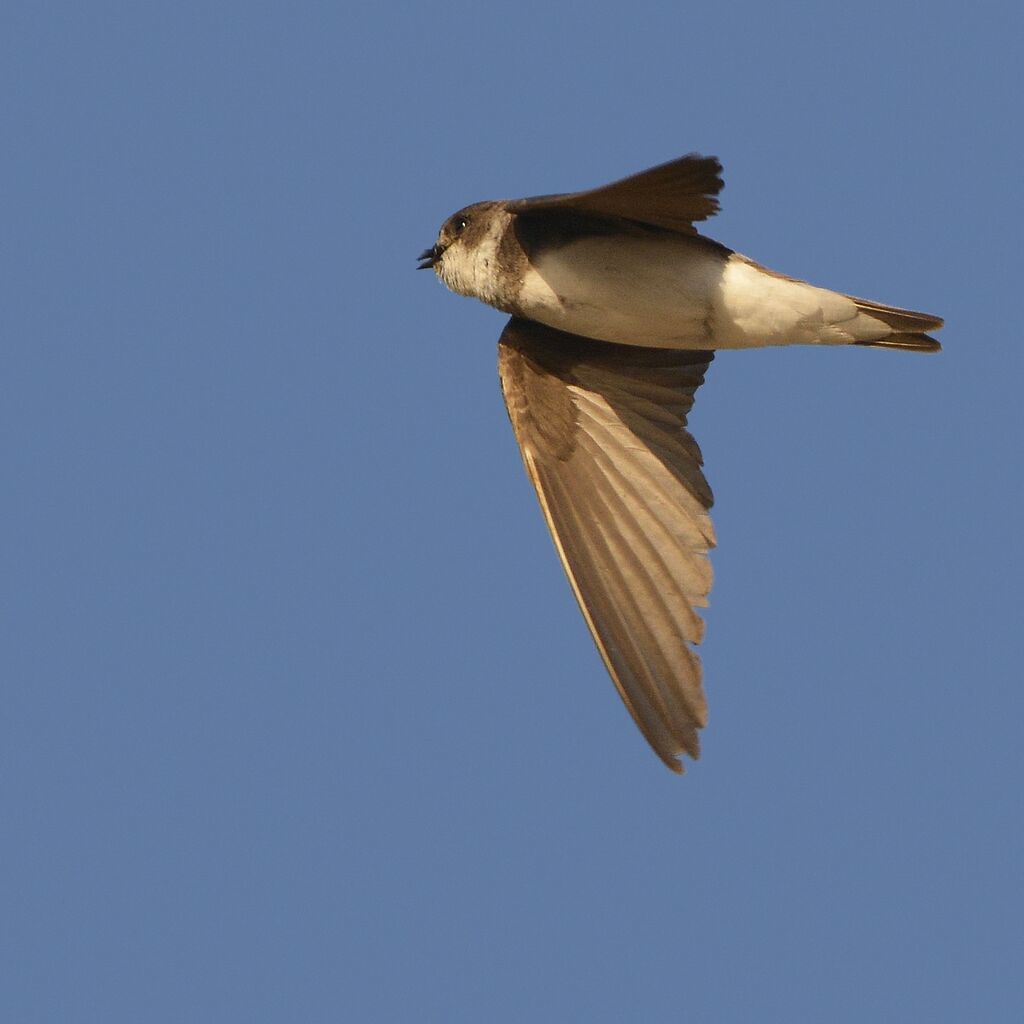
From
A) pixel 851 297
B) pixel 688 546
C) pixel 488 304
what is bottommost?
pixel 688 546

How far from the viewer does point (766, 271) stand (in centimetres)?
657

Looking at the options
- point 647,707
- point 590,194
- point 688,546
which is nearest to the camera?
point 590,194

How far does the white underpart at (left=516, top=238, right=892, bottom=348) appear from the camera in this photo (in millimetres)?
6449

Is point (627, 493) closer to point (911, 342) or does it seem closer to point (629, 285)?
point (629, 285)

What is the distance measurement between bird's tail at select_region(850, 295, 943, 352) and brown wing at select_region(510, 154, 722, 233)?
68 centimetres

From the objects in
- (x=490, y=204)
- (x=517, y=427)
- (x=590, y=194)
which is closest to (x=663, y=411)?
(x=517, y=427)

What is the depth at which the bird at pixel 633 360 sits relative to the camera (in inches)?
251

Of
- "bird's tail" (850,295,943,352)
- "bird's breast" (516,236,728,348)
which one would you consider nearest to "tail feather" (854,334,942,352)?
"bird's tail" (850,295,943,352)

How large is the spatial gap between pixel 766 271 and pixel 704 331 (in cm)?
28

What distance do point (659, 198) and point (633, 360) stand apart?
45.4 inches

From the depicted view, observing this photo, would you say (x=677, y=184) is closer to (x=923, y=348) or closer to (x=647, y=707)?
(x=923, y=348)

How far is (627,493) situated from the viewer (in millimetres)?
6922

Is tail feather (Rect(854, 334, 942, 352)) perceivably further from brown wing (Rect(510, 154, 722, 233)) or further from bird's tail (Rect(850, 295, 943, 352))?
brown wing (Rect(510, 154, 722, 233))

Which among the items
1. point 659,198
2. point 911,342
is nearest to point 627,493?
point 911,342
